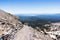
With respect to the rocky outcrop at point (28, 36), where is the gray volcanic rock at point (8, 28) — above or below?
above

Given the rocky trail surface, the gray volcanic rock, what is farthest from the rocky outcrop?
the gray volcanic rock

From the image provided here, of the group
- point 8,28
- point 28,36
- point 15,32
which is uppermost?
point 8,28

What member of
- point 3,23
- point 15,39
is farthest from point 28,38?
point 3,23

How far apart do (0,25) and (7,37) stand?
7.73m

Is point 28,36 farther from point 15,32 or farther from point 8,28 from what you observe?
point 8,28

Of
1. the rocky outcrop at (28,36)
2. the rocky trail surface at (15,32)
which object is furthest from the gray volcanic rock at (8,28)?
the rocky outcrop at (28,36)

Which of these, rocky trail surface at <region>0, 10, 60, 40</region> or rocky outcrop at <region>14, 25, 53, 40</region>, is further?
rocky outcrop at <region>14, 25, 53, 40</region>

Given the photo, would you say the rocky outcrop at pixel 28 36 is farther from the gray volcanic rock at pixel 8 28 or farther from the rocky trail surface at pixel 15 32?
the gray volcanic rock at pixel 8 28

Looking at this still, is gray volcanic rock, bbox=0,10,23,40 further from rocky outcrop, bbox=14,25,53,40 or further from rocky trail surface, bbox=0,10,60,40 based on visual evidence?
rocky outcrop, bbox=14,25,53,40

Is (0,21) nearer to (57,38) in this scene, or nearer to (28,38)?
(28,38)

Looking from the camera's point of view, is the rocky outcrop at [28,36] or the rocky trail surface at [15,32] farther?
the rocky outcrop at [28,36]

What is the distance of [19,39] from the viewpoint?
23328 millimetres

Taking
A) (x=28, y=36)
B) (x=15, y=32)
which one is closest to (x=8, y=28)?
(x=15, y=32)

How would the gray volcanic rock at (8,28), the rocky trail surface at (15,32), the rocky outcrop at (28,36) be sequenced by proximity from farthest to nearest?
the rocky outcrop at (28,36) < the rocky trail surface at (15,32) < the gray volcanic rock at (8,28)
